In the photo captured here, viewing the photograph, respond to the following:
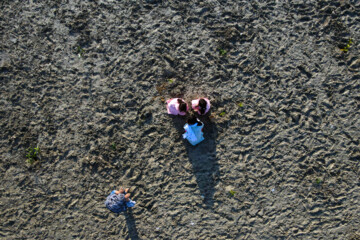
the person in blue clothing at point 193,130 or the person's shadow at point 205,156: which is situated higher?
the person in blue clothing at point 193,130

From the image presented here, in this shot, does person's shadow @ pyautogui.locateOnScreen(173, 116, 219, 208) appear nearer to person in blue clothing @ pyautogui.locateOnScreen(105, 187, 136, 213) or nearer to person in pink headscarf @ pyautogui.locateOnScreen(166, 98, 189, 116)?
person in pink headscarf @ pyautogui.locateOnScreen(166, 98, 189, 116)

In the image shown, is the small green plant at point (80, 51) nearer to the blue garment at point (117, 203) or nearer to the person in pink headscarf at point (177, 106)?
the person in pink headscarf at point (177, 106)

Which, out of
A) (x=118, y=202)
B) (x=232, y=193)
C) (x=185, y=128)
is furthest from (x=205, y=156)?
(x=118, y=202)

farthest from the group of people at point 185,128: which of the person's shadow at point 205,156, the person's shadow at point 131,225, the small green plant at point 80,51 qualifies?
the small green plant at point 80,51

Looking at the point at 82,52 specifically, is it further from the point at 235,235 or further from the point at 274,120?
the point at 235,235

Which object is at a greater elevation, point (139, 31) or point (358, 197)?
point (139, 31)

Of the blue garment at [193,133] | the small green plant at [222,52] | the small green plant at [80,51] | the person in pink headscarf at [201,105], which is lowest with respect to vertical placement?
the blue garment at [193,133]

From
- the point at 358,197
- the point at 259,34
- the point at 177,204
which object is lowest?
the point at 358,197

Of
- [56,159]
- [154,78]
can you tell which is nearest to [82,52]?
[154,78]
